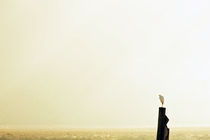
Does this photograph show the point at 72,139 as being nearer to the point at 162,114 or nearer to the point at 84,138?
the point at 84,138

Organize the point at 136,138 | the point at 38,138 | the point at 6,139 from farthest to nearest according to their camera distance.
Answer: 1. the point at 136,138
2. the point at 38,138
3. the point at 6,139

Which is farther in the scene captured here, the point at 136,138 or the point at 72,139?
the point at 136,138

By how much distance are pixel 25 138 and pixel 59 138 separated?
487 cm

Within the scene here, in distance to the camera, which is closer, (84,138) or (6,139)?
(6,139)

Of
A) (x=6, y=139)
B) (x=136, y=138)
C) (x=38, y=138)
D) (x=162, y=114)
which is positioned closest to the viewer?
(x=162, y=114)

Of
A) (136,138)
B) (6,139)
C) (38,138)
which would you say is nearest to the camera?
(6,139)

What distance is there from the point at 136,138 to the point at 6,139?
19.5 m

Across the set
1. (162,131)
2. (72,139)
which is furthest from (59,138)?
(162,131)

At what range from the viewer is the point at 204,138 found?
173ft

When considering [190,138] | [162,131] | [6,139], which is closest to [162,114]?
[162,131]

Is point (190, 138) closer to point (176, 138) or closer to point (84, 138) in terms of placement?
point (176, 138)

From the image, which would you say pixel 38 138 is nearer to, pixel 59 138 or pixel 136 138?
pixel 59 138

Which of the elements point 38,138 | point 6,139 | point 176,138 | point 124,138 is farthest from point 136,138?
point 6,139

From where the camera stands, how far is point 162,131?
13172 mm
